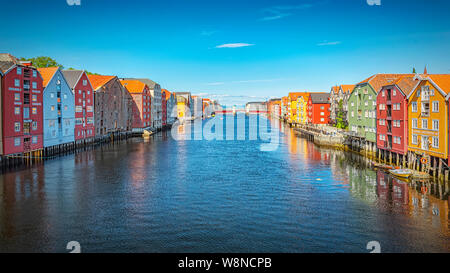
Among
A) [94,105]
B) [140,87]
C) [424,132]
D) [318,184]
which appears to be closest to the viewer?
[318,184]

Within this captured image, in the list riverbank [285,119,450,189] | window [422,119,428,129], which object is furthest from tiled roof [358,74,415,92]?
window [422,119,428,129]

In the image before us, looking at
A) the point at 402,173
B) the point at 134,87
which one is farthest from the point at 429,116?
the point at 134,87

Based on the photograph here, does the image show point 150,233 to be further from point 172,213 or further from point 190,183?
point 190,183

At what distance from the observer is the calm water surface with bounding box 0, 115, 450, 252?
1800 centimetres

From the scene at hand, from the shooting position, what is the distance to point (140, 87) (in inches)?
3519

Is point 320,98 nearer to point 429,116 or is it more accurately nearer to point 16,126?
point 429,116

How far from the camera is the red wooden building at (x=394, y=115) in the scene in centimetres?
3785

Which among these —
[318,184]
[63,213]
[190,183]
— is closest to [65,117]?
[190,183]

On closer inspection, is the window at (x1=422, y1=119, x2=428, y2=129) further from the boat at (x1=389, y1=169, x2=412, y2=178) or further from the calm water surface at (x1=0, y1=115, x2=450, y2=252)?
the calm water surface at (x1=0, y1=115, x2=450, y2=252)

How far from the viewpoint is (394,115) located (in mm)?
40594

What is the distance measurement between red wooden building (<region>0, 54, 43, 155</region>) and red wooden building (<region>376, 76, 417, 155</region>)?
43.1 m

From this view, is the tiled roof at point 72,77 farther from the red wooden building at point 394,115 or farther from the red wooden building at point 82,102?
the red wooden building at point 394,115

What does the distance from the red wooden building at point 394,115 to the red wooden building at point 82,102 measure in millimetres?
45383
